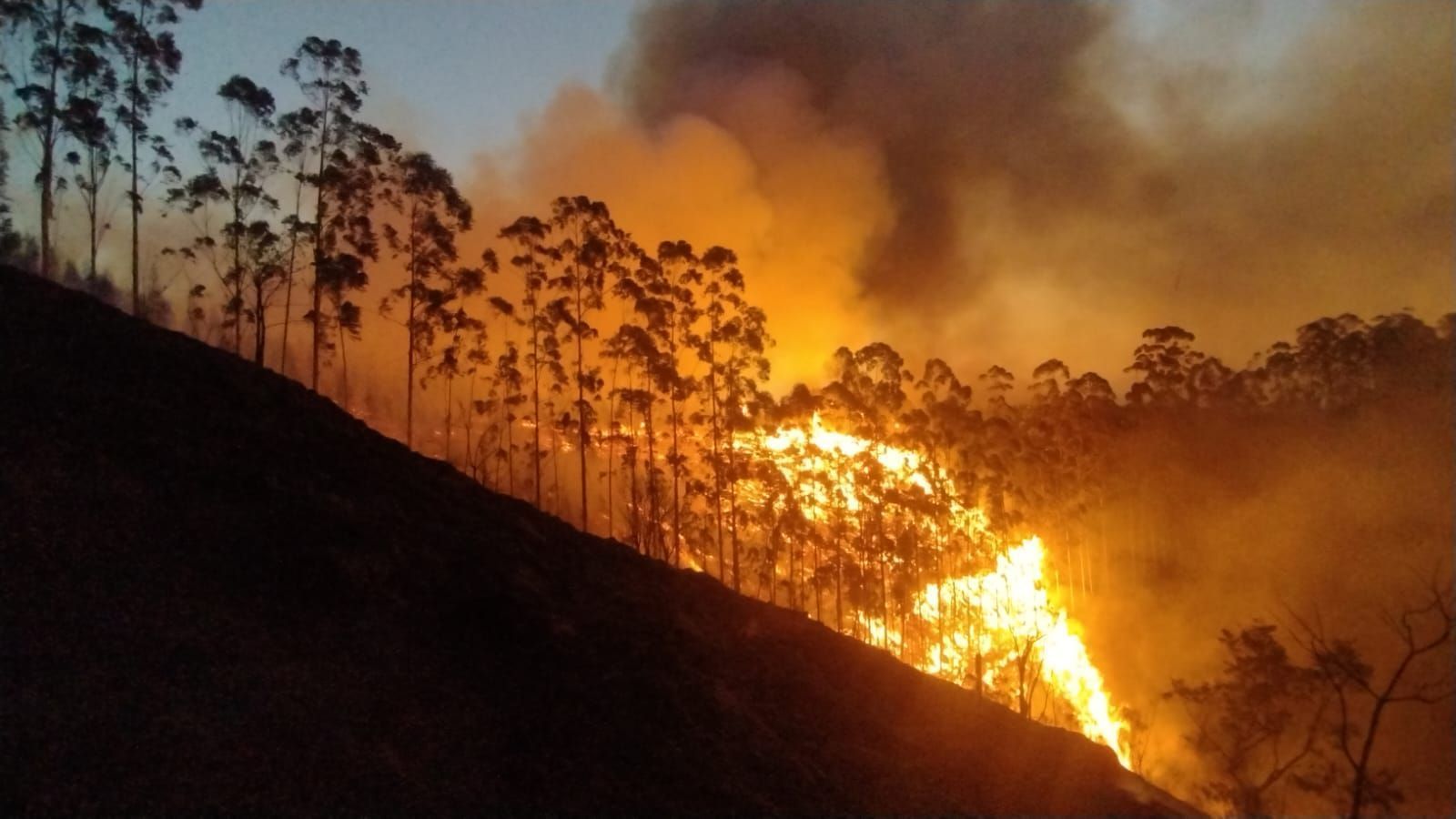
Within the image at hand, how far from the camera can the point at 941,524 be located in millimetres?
71562

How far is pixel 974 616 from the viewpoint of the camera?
73812 millimetres

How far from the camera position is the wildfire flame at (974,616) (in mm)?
62031

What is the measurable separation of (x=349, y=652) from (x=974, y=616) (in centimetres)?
6093

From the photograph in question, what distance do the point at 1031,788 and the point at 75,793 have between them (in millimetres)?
23669

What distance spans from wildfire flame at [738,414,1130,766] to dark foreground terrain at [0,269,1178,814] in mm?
30761

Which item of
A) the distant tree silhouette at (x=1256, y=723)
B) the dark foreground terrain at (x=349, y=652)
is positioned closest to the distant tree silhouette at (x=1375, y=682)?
the distant tree silhouette at (x=1256, y=723)

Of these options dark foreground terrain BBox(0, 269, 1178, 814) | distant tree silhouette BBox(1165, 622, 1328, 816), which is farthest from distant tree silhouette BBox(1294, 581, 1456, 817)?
dark foreground terrain BBox(0, 269, 1178, 814)

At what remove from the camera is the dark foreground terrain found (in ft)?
49.9

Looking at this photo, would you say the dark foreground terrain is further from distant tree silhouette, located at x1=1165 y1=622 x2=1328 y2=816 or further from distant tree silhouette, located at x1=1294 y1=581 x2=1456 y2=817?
distant tree silhouette, located at x1=1165 y1=622 x2=1328 y2=816

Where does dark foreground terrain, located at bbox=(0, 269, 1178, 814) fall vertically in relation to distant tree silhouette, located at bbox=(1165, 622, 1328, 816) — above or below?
above

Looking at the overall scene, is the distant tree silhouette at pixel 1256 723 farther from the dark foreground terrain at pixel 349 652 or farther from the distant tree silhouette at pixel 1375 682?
the dark foreground terrain at pixel 349 652

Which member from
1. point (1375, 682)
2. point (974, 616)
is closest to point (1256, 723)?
point (1375, 682)

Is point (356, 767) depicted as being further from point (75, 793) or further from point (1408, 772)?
point (1408, 772)

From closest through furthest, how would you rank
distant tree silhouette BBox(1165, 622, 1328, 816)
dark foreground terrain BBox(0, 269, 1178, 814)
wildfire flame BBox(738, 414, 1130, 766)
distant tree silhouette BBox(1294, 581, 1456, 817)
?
dark foreground terrain BBox(0, 269, 1178, 814), distant tree silhouette BBox(1294, 581, 1456, 817), distant tree silhouette BBox(1165, 622, 1328, 816), wildfire flame BBox(738, 414, 1130, 766)
